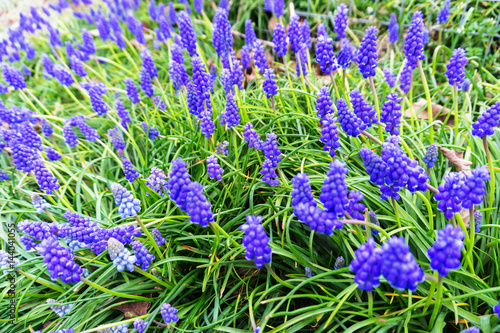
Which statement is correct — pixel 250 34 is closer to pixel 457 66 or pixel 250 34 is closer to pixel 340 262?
pixel 457 66

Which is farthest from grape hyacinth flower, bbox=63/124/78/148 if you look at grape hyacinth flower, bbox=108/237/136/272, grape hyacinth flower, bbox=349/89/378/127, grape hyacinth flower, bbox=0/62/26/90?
grape hyacinth flower, bbox=349/89/378/127

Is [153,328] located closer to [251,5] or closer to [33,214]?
[33,214]

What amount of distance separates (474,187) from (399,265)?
2.73 feet

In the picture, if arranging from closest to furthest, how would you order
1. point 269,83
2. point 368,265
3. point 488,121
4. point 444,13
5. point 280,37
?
point 368,265, point 488,121, point 269,83, point 280,37, point 444,13

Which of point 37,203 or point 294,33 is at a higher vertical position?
point 294,33

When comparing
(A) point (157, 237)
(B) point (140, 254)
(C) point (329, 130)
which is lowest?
(A) point (157, 237)

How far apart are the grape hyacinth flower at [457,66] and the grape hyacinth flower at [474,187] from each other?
5.21 ft

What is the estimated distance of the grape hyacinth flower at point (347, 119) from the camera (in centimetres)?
264

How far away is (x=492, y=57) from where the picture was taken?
517 cm

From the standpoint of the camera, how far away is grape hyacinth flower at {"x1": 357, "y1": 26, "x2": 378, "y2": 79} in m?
2.99

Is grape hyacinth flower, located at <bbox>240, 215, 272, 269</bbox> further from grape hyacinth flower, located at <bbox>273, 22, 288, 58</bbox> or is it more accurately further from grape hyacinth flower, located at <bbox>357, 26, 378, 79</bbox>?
grape hyacinth flower, located at <bbox>273, 22, 288, 58</bbox>

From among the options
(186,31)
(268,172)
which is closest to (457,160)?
(268,172)

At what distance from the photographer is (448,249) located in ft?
5.47

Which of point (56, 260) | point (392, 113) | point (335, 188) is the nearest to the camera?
point (335, 188)
